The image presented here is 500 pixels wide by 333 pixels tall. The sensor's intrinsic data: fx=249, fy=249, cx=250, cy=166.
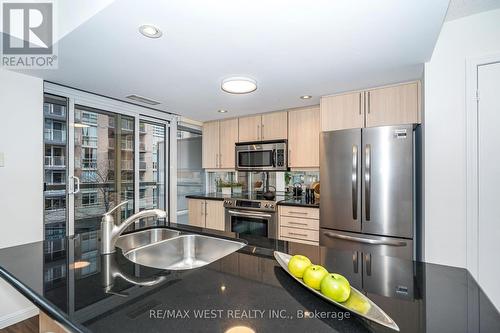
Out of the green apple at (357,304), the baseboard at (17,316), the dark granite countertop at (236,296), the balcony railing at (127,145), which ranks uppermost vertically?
the balcony railing at (127,145)

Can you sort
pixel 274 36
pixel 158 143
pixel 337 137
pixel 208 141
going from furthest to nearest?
pixel 208 141, pixel 158 143, pixel 337 137, pixel 274 36

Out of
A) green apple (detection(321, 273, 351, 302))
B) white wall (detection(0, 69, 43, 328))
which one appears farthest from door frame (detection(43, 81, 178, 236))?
green apple (detection(321, 273, 351, 302))

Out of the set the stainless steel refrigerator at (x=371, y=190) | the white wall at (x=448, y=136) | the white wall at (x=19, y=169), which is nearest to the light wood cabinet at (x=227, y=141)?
the stainless steel refrigerator at (x=371, y=190)

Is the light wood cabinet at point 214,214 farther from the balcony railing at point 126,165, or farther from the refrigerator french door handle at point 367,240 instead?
the refrigerator french door handle at point 367,240

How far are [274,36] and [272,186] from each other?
2.63 m

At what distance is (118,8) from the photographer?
134 cm

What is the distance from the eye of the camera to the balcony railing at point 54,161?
254 cm

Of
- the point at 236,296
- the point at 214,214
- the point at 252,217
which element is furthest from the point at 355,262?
the point at 214,214

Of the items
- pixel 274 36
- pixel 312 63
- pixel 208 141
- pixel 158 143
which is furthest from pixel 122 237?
pixel 208 141

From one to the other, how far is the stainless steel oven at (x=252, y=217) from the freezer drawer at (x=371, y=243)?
0.73m

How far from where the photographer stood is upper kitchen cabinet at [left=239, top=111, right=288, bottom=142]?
11.6 feet

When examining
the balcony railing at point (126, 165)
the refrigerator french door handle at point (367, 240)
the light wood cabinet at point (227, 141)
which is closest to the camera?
the refrigerator french door handle at point (367, 240)

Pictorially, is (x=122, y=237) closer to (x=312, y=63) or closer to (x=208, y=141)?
(x=312, y=63)

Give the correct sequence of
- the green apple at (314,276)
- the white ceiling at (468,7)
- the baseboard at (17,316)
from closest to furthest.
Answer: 1. the green apple at (314,276)
2. the white ceiling at (468,7)
3. the baseboard at (17,316)
